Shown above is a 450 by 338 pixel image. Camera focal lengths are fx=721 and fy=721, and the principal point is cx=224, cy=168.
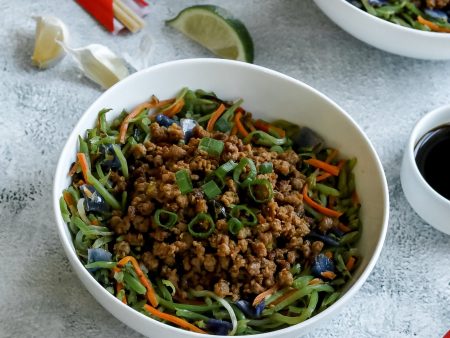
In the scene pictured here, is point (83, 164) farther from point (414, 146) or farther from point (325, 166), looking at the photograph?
point (414, 146)

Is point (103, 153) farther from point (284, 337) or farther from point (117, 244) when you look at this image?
point (284, 337)

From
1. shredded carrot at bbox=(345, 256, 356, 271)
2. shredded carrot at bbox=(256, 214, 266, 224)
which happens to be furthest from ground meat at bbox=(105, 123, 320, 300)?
shredded carrot at bbox=(345, 256, 356, 271)

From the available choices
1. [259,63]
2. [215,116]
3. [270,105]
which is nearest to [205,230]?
[215,116]

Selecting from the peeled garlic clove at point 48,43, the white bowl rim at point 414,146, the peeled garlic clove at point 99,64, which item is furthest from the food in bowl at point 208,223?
the peeled garlic clove at point 48,43

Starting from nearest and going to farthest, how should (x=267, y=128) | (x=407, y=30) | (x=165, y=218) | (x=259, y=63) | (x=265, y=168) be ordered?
(x=165, y=218) < (x=265, y=168) < (x=267, y=128) < (x=407, y=30) < (x=259, y=63)

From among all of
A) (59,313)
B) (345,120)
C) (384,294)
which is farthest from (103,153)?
(384,294)

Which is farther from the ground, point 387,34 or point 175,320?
point 387,34

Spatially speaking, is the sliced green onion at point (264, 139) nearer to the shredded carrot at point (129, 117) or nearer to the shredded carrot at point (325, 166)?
the shredded carrot at point (325, 166)
